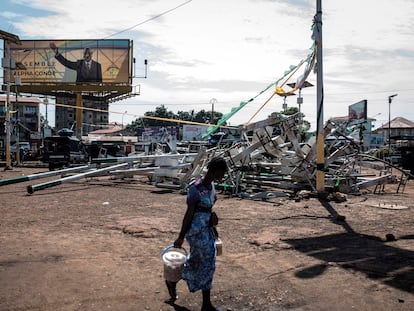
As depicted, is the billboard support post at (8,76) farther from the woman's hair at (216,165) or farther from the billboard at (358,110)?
the billboard at (358,110)

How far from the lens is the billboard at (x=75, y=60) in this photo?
39.2 metres

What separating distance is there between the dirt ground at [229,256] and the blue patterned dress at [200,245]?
11.9 inches

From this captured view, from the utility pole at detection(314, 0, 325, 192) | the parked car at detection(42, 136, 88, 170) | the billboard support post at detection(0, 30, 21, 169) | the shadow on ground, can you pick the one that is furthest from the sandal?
the billboard support post at detection(0, 30, 21, 169)

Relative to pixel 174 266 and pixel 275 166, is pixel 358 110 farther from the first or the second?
pixel 174 266

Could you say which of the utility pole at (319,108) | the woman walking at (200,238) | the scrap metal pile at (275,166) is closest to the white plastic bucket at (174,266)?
the woman walking at (200,238)

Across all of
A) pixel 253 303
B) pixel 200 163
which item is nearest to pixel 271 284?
pixel 253 303

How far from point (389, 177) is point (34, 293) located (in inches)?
460

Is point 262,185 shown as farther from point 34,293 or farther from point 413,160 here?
point 413,160

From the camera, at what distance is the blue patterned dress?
12.9 feet

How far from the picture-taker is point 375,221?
793 cm

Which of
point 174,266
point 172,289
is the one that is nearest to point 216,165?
point 174,266

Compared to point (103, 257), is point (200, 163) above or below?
above

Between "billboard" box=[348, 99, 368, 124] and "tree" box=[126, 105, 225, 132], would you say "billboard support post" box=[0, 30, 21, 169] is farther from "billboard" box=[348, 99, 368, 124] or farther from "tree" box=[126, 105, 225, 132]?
"tree" box=[126, 105, 225, 132]

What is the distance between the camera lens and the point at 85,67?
39.6 meters
